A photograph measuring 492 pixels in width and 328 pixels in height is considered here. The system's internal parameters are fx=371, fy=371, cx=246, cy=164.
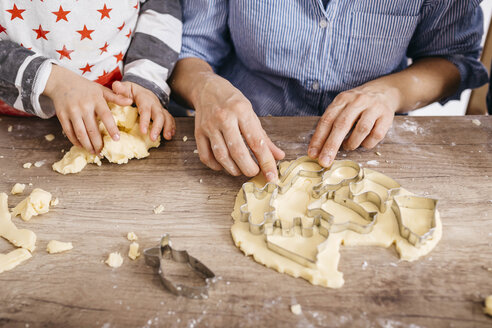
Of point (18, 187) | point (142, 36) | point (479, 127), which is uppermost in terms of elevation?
point (142, 36)

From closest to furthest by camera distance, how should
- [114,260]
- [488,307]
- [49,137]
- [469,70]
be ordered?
[488,307], [114,260], [49,137], [469,70]

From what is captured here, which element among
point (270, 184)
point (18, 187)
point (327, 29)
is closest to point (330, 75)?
point (327, 29)

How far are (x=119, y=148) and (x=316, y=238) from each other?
54cm

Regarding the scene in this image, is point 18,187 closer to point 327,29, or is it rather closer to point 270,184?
point 270,184

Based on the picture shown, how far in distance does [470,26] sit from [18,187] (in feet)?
4.34

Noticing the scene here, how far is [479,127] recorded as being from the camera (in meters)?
1.06

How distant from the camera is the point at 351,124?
0.95 meters

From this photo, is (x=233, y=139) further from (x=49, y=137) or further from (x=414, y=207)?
(x=49, y=137)

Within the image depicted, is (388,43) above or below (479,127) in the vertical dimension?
above

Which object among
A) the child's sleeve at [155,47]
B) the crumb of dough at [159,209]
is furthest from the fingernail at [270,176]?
the child's sleeve at [155,47]

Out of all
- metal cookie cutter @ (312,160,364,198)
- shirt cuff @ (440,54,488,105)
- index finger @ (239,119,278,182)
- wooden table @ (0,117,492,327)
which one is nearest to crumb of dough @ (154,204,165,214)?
wooden table @ (0,117,492,327)

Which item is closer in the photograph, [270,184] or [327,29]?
[270,184]

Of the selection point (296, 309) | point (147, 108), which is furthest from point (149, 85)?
point (296, 309)

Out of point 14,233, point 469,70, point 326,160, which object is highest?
point 469,70
